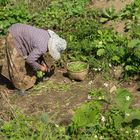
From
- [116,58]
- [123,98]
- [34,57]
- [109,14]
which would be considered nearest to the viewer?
[123,98]

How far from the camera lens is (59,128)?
751 cm

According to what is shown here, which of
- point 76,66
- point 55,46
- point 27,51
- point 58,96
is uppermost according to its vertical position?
point 55,46

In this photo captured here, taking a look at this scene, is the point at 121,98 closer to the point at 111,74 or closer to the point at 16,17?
the point at 111,74

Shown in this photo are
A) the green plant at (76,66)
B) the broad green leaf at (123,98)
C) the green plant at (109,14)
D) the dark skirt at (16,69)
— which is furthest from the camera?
the green plant at (109,14)

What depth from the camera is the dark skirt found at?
8.70 meters

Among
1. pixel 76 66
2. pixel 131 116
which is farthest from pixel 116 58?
pixel 131 116

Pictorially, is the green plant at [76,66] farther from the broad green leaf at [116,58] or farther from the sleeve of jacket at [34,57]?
the sleeve of jacket at [34,57]

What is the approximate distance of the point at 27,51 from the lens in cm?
880

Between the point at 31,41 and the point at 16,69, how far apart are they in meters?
0.64

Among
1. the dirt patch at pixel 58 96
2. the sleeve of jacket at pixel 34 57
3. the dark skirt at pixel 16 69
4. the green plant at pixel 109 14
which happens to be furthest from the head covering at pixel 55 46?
the green plant at pixel 109 14

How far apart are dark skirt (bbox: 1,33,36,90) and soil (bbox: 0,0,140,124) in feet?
0.54

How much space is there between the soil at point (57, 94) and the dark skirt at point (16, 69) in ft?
0.54

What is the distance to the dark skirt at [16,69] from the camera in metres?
8.70

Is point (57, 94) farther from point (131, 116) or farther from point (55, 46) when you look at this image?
point (131, 116)
